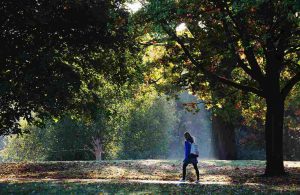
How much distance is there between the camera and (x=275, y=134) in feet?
63.4

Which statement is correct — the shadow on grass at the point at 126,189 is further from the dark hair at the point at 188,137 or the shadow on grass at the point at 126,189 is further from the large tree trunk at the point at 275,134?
the large tree trunk at the point at 275,134

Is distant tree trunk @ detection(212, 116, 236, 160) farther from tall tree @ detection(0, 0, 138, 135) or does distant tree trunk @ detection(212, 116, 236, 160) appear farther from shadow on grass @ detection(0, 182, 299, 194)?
shadow on grass @ detection(0, 182, 299, 194)

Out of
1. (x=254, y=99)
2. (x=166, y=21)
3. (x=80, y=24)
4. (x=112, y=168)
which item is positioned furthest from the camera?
(x=254, y=99)

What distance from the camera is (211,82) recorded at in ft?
69.8

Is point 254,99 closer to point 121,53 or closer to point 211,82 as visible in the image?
point 211,82

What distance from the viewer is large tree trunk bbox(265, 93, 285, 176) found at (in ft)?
63.4

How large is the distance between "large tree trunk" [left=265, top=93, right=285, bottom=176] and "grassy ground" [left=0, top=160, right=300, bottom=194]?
2.18 feet

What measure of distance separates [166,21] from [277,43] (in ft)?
19.3

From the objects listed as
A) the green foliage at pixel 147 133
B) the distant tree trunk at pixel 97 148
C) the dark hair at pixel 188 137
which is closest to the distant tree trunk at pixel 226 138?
the dark hair at pixel 188 137

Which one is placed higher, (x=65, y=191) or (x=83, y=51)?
(x=83, y=51)

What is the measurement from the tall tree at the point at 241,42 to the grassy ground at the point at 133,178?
229cm

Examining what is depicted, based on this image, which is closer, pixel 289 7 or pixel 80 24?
pixel 289 7

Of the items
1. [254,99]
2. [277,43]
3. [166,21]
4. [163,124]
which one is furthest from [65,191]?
[163,124]

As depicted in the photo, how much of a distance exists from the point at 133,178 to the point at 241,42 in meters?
7.78
